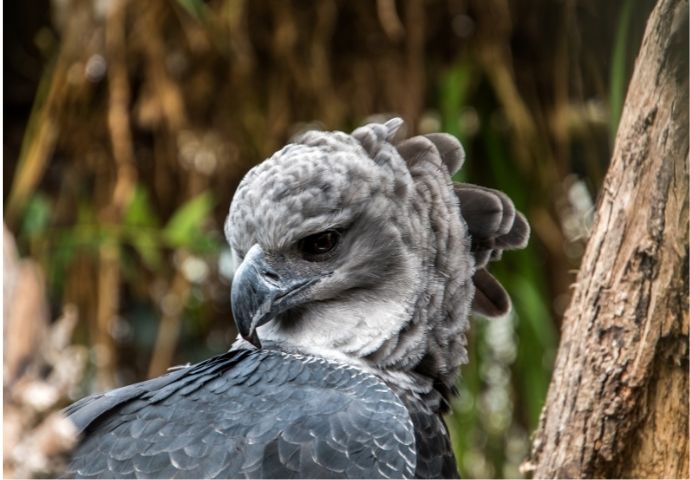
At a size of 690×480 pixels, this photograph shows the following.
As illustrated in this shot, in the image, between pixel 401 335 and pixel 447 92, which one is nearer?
pixel 401 335

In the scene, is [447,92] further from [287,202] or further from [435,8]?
[287,202]

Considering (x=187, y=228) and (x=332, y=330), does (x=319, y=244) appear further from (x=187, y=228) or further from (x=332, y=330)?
(x=187, y=228)

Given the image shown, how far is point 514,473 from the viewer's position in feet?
10.9

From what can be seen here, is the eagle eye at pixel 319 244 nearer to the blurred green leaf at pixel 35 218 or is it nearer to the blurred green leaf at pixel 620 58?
the blurred green leaf at pixel 620 58

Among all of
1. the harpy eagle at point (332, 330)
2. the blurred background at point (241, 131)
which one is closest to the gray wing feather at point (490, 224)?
the harpy eagle at point (332, 330)

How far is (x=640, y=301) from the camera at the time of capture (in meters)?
1.60

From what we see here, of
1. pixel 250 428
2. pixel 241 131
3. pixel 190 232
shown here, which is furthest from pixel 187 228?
pixel 250 428

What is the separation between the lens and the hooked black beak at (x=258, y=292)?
1.70m

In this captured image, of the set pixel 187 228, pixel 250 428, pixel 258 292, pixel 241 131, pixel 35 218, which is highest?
pixel 241 131

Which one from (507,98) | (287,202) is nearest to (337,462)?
(287,202)

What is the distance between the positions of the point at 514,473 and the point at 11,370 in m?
2.46

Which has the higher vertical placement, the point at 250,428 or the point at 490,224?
the point at 490,224

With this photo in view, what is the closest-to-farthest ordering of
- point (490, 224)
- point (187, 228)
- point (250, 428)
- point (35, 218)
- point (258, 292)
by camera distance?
point (250, 428) → point (258, 292) → point (490, 224) → point (187, 228) → point (35, 218)

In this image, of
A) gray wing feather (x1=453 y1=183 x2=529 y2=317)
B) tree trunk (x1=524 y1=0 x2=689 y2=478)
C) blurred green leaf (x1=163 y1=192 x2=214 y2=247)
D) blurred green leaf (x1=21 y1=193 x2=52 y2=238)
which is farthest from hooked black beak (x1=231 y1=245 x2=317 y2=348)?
blurred green leaf (x1=21 y1=193 x2=52 y2=238)
